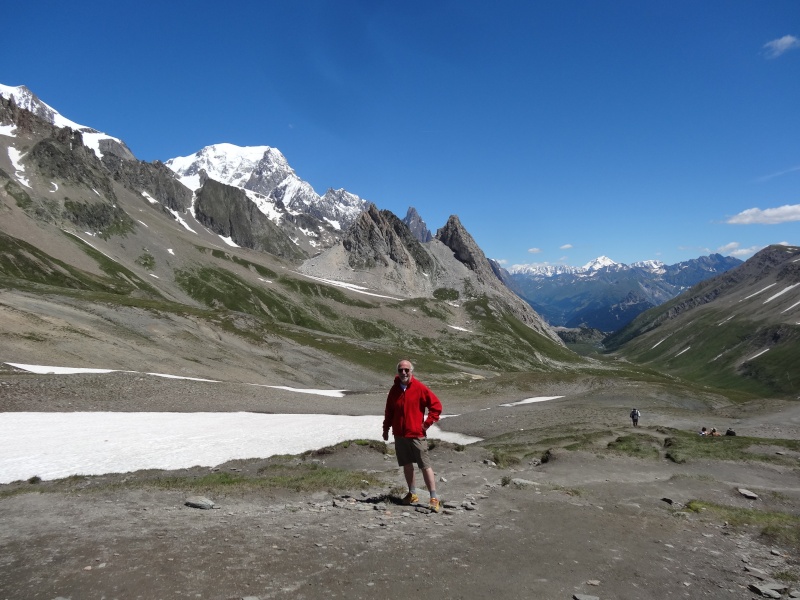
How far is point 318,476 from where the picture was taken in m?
21.7

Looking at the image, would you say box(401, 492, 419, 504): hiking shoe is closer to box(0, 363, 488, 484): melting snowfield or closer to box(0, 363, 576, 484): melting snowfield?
box(0, 363, 576, 484): melting snowfield

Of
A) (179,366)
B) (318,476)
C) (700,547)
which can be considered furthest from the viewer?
(179,366)

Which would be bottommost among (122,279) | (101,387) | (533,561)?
(533,561)

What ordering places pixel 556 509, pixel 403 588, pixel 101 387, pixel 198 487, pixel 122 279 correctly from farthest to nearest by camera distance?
pixel 122 279 < pixel 101 387 < pixel 198 487 < pixel 556 509 < pixel 403 588

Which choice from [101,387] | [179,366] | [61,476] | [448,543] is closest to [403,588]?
[448,543]

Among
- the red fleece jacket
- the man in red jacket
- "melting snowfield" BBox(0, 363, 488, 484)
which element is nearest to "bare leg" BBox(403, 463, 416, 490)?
the man in red jacket

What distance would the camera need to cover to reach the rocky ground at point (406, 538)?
33.4 ft

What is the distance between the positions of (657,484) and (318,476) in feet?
51.9

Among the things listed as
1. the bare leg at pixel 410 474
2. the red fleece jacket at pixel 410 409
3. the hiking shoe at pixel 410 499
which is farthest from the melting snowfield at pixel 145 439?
the red fleece jacket at pixel 410 409

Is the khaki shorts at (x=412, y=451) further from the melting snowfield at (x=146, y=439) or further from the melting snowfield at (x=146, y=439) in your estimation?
the melting snowfield at (x=146, y=439)

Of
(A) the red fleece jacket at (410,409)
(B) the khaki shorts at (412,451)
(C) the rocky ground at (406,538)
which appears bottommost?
(C) the rocky ground at (406,538)

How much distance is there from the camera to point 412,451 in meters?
16.4

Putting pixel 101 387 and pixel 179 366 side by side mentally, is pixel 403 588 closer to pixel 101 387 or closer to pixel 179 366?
pixel 101 387

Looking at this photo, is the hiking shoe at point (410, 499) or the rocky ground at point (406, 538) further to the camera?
the hiking shoe at point (410, 499)
